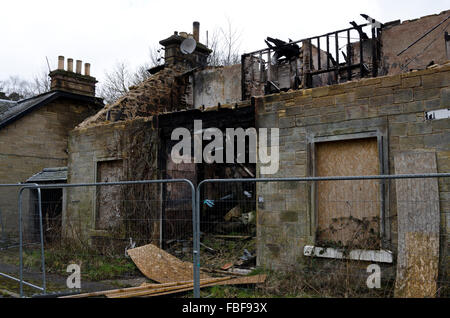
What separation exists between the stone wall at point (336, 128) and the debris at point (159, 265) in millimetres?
1473

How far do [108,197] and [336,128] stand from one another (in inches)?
248

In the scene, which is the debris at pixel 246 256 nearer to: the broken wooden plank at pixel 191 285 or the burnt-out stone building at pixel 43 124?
the broken wooden plank at pixel 191 285

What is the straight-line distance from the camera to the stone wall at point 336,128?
21.7 ft

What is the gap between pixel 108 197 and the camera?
1112 centimetres

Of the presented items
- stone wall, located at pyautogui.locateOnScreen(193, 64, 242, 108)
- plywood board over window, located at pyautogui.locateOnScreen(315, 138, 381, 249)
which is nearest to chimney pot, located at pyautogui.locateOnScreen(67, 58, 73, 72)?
stone wall, located at pyautogui.locateOnScreen(193, 64, 242, 108)

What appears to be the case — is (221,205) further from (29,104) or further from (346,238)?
(29,104)

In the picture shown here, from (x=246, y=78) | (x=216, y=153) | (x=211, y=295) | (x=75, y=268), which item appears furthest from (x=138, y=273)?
(x=246, y=78)

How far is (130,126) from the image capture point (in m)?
11.2

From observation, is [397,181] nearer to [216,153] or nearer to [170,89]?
[216,153]

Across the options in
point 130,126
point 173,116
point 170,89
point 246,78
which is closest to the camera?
point 173,116

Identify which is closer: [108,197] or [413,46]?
[108,197]

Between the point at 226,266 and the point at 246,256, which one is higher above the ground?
the point at 246,256

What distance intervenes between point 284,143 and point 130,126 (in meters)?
4.79

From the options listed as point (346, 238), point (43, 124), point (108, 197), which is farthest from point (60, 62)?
point (346, 238)
